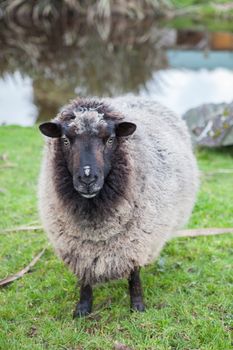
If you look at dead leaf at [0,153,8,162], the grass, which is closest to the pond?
dead leaf at [0,153,8,162]

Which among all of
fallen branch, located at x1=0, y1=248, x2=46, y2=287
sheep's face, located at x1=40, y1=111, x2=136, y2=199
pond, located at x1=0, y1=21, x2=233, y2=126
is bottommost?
fallen branch, located at x1=0, y1=248, x2=46, y2=287

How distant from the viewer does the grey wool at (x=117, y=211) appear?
3.66m

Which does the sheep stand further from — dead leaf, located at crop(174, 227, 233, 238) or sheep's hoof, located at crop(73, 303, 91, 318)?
dead leaf, located at crop(174, 227, 233, 238)

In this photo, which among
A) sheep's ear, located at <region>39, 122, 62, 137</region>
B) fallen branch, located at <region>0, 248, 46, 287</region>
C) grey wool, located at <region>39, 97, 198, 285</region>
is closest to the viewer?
sheep's ear, located at <region>39, 122, 62, 137</region>

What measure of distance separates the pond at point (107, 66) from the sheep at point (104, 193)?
30.1 ft

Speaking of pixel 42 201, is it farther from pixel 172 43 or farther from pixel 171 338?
pixel 172 43

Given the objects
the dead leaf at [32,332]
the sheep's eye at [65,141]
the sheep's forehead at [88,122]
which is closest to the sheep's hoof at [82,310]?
the dead leaf at [32,332]

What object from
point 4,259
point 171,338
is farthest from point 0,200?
point 171,338

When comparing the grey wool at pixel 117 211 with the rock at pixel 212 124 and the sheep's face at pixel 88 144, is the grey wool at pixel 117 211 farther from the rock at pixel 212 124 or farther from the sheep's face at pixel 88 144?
the rock at pixel 212 124

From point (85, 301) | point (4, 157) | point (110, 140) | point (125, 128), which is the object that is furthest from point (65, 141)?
point (4, 157)

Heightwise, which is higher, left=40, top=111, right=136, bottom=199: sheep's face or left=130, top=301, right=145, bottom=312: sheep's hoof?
left=40, top=111, right=136, bottom=199: sheep's face

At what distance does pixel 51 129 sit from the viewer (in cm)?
358

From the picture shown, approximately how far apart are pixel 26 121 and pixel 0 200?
A: 674cm

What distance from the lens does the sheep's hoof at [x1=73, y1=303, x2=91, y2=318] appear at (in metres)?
3.97
